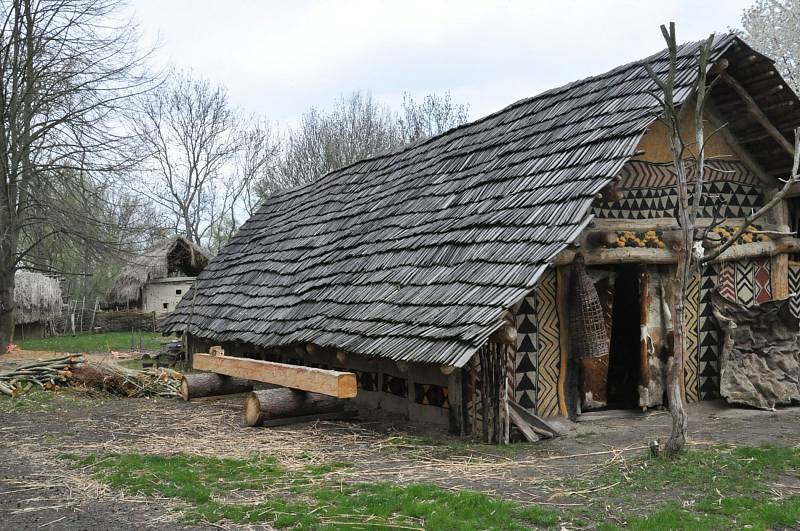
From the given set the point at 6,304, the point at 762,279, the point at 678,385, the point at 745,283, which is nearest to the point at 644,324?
the point at 745,283

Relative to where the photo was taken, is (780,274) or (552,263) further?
(780,274)

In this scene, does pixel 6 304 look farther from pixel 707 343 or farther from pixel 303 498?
pixel 707 343

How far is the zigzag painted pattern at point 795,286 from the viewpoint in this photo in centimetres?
994

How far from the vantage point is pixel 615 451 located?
6703mm

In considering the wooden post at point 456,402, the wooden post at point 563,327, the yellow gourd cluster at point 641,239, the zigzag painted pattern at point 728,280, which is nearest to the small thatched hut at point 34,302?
the wooden post at point 456,402

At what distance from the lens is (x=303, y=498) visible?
5.31m

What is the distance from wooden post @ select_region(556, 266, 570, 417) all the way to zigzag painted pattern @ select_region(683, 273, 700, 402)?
183 centimetres

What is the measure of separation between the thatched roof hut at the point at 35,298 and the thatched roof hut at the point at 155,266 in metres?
4.57

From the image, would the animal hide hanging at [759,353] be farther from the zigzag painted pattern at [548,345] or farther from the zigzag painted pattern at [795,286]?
the zigzag painted pattern at [548,345]

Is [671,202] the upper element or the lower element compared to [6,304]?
upper

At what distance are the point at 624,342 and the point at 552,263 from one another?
329 cm

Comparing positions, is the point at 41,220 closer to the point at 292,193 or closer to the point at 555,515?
the point at 292,193

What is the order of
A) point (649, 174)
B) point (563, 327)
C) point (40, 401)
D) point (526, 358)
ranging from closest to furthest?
1. point (526, 358)
2. point (563, 327)
3. point (649, 174)
4. point (40, 401)

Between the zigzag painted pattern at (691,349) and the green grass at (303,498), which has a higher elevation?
the zigzag painted pattern at (691,349)
